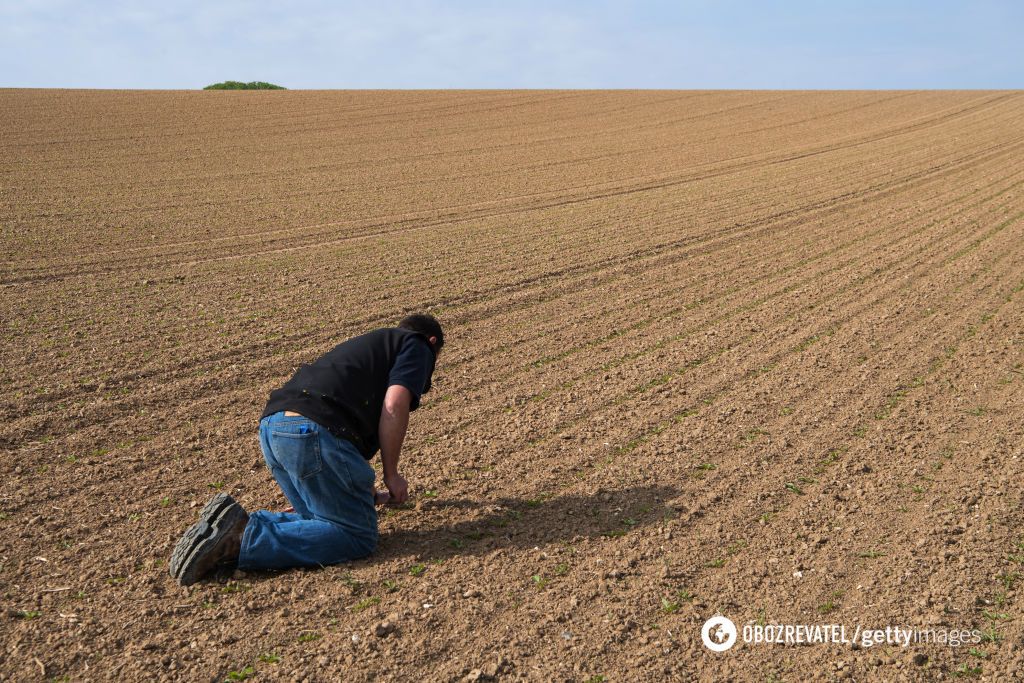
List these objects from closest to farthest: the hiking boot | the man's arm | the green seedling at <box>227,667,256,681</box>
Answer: the green seedling at <box>227,667,256,681</box> → the hiking boot → the man's arm

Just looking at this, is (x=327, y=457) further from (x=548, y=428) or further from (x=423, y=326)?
(x=548, y=428)

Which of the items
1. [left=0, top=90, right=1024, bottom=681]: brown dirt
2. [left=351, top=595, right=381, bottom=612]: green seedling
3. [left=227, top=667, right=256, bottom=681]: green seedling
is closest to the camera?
[left=227, top=667, right=256, bottom=681]: green seedling

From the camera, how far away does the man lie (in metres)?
4.30

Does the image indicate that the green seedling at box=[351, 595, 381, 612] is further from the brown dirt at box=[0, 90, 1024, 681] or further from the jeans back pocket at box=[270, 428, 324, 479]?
the jeans back pocket at box=[270, 428, 324, 479]

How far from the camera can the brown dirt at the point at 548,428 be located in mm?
3895

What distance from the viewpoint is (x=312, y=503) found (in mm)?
4426

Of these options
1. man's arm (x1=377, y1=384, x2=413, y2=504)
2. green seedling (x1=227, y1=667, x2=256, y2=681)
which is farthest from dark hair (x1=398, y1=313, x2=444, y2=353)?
green seedling (x1=227, y1=667, x2=256, y2=681)

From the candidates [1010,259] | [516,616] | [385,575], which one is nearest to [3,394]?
[385,575]

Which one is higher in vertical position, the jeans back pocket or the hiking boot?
the jeans back pocket

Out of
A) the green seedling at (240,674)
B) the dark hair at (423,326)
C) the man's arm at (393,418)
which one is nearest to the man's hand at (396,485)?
the man's arm at (393,418)

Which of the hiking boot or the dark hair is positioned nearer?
the hiking boot

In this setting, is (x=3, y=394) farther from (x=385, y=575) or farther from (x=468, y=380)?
(x=385, y=575)

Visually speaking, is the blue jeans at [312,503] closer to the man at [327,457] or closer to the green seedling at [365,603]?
the man at [327,457]

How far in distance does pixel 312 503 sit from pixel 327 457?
0.95 feet
